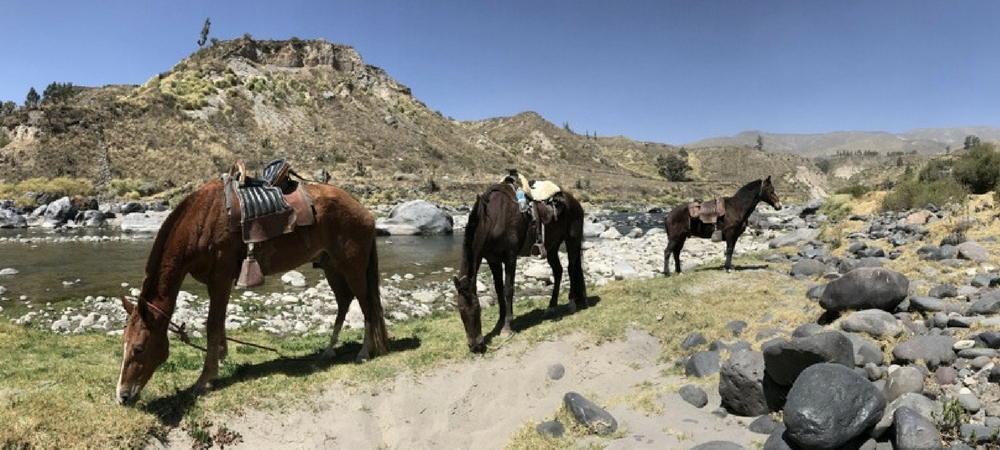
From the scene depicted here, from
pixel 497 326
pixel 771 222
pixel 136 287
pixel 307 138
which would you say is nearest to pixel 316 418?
pixel 497 326

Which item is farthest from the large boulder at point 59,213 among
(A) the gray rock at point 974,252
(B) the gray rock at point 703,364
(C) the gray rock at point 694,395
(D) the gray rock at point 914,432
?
(A) the gray rock at point 974,252

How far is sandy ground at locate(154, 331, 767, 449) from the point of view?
5363 mm

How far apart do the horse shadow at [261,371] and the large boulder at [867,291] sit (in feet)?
20.4

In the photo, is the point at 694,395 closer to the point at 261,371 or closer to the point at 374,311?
the point at 374,311

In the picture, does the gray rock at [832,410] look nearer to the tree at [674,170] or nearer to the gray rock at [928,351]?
the gray rock at [928,351]

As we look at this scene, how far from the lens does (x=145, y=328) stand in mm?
5555

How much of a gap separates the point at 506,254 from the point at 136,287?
12674 millimetres

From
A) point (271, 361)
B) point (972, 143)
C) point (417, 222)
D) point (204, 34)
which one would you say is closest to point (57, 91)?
point (204, 34)

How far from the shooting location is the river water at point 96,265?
1474cm

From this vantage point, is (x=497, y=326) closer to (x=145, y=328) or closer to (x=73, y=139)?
(x=145, y=328)

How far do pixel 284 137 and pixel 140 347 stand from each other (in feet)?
219

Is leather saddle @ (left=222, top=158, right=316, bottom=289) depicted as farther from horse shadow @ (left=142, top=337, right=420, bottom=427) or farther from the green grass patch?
the green grass patch

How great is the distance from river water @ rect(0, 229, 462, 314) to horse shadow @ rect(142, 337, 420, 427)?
843cm

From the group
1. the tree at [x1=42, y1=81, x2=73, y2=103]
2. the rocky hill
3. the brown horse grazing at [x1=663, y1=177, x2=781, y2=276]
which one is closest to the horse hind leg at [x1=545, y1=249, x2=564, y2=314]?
the brown horse grazing at [x1=663, y1=177, x2=781, y2=276]
